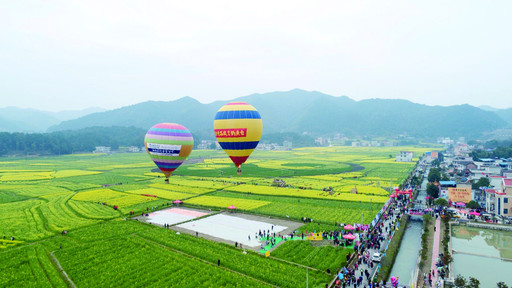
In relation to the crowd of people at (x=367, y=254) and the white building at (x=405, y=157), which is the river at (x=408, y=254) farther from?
the white building at (x=405, y=157)

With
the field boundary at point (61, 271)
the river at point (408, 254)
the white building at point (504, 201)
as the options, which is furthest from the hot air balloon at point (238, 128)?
the white building at point (504, 201)

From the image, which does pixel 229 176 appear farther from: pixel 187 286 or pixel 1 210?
pixel 187 286

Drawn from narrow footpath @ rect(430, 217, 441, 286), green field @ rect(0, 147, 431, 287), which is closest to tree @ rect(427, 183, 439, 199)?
green field @ rect(0, 147, 431, 287)

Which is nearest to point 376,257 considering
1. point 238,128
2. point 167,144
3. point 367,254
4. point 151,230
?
point 367,254

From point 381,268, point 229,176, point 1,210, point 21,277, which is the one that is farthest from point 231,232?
point 229,176

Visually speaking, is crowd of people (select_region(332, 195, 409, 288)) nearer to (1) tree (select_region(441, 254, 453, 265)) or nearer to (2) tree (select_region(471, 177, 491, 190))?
(1) tree (select_region(441, 254, 453, 265))

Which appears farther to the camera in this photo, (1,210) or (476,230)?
(1,210)
